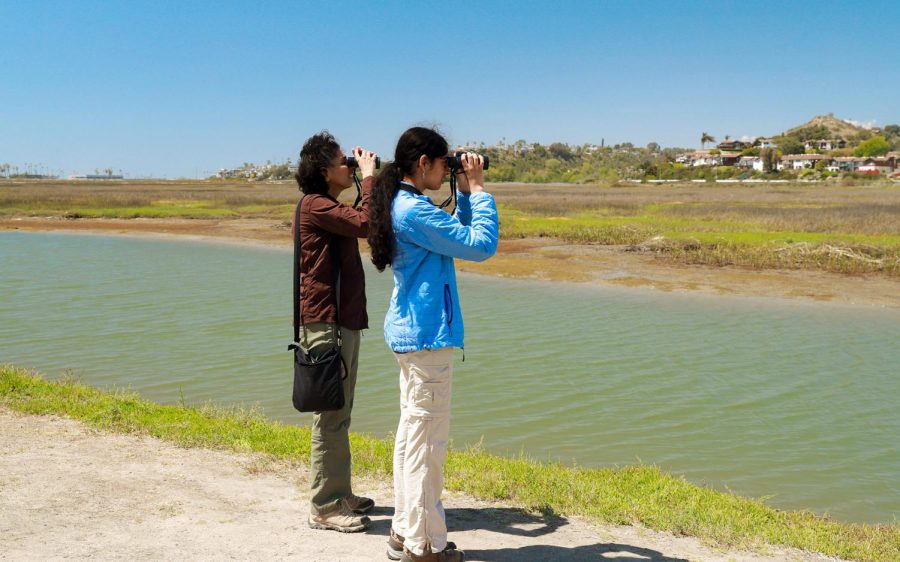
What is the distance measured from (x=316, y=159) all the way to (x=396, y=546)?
1.91m

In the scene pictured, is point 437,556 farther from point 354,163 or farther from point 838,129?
point 838,129

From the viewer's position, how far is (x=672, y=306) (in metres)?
15.2

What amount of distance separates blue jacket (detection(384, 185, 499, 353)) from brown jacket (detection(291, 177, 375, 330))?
0.44 metres

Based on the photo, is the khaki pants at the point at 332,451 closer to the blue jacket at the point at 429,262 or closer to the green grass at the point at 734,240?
the blue jacket at the point at 429,262

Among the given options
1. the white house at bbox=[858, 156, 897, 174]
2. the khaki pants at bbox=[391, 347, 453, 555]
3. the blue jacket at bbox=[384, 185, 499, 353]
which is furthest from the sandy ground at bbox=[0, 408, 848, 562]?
the white house at bbox=[858, 156, 897, 174]

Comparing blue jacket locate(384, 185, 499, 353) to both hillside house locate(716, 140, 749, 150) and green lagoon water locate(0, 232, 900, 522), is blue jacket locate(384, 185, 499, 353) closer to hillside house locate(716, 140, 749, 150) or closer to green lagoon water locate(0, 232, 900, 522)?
green lagoon water locate(0, 232, 900, 522)

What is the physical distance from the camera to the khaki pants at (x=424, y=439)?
3395mm

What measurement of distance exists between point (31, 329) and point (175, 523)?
946 centimetres

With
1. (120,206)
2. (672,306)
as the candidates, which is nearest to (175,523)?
(672,306)

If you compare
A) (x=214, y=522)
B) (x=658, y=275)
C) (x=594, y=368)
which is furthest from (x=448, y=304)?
(x=658, y=275)

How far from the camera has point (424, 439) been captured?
346cm

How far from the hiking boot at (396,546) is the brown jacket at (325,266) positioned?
1026 millimetres

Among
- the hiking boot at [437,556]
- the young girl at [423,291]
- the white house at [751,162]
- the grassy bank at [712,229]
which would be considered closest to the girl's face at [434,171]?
the young girl at [423,291]

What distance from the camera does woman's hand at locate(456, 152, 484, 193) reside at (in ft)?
11.5
